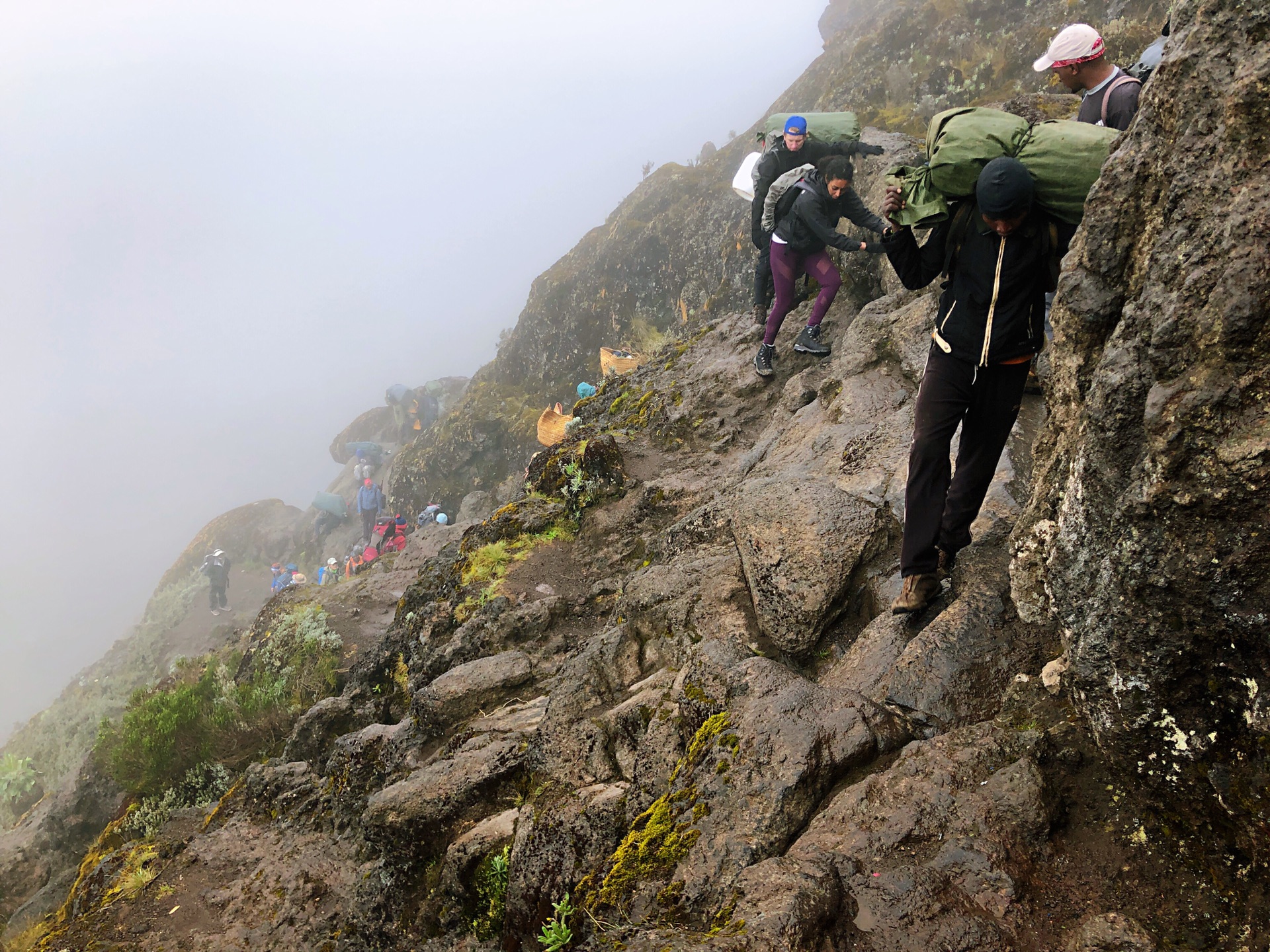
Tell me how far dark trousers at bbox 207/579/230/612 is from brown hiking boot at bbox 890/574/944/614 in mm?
29090

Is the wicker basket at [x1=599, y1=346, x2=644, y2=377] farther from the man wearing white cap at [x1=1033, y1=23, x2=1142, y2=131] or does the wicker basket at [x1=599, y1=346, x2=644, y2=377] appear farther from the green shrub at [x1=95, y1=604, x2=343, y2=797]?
the man wearing white cap at [x1=1033, y1=23, x2=1142, y2=131]

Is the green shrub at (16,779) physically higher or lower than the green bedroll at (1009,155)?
lower

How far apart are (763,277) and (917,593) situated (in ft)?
25.0

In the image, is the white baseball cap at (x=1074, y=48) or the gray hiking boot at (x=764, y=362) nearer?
the white baseball cap at (x=1074, y=48)

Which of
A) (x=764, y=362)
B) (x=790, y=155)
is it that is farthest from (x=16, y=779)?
(x=790, y=155)

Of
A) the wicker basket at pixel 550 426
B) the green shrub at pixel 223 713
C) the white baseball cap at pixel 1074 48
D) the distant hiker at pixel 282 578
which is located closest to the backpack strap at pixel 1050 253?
the white baseball cap at pixel 1074 48

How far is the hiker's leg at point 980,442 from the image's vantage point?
3.79m

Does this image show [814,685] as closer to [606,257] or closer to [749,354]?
[749,354]

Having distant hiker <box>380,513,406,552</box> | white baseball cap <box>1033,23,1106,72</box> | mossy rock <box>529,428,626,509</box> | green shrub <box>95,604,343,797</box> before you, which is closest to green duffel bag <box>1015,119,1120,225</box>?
white baseball cap <box>1033,23,1106,72</box>

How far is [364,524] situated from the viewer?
78.3 feet

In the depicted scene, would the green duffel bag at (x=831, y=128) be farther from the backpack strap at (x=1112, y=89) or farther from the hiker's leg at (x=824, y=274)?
the backpack strap at (x=1112, y=89)

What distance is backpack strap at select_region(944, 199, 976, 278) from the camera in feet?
11.7

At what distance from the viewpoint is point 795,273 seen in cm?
892

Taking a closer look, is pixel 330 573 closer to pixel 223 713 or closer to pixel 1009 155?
pixel 223 713
